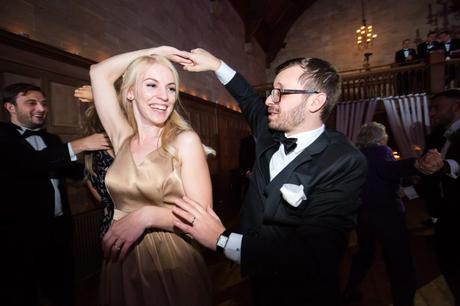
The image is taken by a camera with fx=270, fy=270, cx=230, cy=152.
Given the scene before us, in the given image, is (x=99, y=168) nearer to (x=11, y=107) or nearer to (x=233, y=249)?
(x=233, y=249)

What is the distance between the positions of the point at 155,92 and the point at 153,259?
819 millimetres

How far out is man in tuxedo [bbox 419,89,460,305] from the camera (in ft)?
6.38

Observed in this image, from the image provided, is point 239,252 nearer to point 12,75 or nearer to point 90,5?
point 12,75

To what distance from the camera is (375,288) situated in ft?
10.2

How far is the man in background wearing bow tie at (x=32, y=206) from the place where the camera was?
1938 millimetres

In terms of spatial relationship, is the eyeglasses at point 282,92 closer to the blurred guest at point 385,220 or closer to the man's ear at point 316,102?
the man's ear at point 316,102

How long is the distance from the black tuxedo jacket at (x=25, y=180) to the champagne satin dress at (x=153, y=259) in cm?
96

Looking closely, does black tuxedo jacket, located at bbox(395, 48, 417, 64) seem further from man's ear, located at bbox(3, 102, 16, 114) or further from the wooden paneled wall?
man's ear, located at bbox(3, 102, 16, 114)

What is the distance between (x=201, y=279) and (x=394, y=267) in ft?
6.48

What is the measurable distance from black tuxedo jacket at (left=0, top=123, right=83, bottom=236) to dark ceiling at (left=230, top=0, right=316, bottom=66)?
8.61 meters

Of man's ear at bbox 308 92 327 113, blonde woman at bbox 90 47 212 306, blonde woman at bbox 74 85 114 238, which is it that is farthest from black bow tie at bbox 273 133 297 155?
blonde woman at bbox 74 85 114 238

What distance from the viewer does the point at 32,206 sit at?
6.91ft

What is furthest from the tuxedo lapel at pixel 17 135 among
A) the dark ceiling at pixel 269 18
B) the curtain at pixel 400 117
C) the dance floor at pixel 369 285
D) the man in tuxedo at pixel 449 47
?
the man in tuxedo at pixel 449 47

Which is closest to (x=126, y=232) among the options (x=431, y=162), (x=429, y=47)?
(x=431, y=162)
